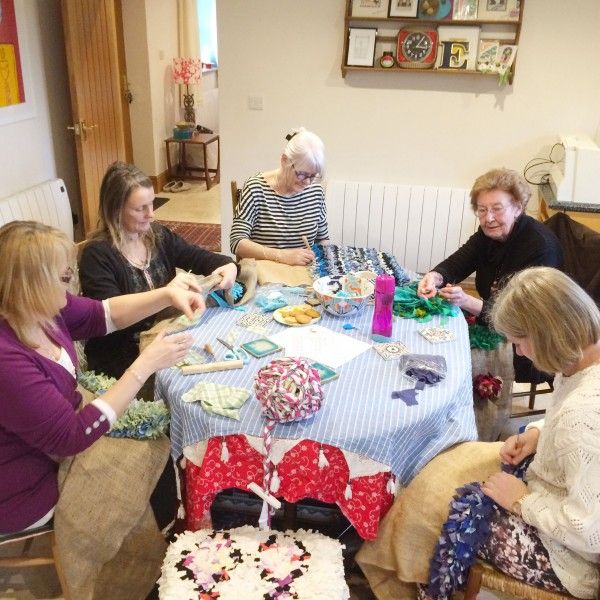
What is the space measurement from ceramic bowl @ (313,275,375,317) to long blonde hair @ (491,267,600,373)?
2.11 ft

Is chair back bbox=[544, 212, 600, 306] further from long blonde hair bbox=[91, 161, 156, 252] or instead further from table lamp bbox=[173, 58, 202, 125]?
table lamp bbox=[173, 58, 202, 125]

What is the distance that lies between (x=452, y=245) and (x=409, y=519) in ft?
8.19

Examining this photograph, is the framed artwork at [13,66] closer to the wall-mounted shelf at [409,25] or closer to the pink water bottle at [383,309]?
the wall-mounted shelf at [409,25]

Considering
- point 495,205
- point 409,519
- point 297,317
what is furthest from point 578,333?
point 495,205

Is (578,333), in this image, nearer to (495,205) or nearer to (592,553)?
(592,553)

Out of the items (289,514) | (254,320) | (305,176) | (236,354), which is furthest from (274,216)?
(289,514)

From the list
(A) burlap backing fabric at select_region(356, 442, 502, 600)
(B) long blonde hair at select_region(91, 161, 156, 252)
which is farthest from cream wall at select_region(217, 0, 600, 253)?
(A) burlap backing fabric at select_region(356, 442, 502, 600)

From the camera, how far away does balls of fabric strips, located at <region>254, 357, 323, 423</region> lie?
1.36m

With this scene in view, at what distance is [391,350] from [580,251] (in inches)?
41.4

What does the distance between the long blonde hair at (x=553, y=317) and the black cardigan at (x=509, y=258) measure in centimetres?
87

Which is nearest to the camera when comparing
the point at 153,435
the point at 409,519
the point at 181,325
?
the point at 409,519

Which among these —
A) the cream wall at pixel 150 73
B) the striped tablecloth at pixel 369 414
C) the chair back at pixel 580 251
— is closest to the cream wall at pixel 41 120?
the cream wall at pixel 150 73

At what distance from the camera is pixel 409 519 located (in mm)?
1462

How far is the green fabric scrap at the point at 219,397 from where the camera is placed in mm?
1420
